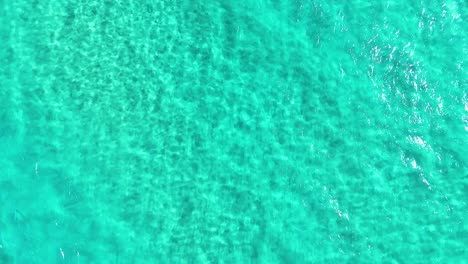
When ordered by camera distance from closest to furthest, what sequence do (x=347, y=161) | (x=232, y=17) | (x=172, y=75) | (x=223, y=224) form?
1. (x=223, y=224)
2. (x=347, y=161)
3. (x=172, y=75)
4. (x=232, y=17)

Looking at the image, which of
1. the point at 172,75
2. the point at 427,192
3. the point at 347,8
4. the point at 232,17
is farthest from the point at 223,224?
the point at 347,8

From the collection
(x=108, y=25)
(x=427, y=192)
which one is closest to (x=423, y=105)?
(x=427, y=192)

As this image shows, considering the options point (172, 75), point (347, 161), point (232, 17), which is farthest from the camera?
point (232, 17)

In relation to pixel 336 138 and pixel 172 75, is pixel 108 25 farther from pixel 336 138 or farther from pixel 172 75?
Result: pixel 336 138

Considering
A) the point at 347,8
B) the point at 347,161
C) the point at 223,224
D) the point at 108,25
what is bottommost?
the point at 223,224

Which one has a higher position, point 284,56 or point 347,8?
point 347,8

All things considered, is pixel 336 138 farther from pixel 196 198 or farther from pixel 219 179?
pixel 196 198

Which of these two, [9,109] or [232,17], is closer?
[9,109]
